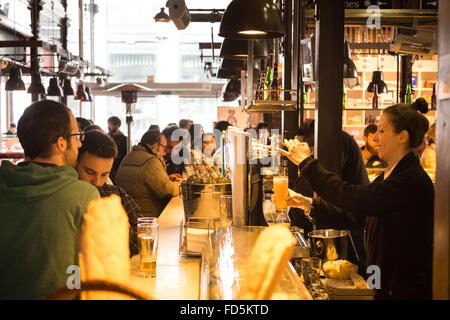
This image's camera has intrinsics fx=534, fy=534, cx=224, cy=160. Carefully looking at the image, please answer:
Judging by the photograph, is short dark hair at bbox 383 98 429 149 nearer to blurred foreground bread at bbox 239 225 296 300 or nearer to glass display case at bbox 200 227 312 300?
glass display case at bbox 200 227 312 300

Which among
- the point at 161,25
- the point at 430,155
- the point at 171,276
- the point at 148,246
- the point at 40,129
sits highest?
the point at 161,25

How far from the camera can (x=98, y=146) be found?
132 inches

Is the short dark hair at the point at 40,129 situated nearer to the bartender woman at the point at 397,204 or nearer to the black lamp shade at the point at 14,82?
the bartender woman at the point at 397,204

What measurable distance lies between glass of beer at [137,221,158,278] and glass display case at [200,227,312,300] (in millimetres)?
245

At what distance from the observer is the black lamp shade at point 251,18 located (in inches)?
122

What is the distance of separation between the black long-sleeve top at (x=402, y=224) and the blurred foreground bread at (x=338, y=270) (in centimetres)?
33

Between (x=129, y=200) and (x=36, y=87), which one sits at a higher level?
(x=36, y=87)

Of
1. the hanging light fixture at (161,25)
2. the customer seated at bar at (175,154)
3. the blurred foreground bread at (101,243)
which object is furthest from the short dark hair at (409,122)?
the hanging light fixture at (161,25)

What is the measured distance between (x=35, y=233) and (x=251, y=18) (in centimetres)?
186

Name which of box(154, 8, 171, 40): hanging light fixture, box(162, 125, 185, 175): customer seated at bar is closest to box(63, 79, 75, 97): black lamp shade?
box(162, 125, 185, 175): customer seated at bar

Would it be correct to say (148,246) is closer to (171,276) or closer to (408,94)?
(171,276)

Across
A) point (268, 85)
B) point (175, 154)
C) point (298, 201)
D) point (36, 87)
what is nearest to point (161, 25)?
point (175, 154)

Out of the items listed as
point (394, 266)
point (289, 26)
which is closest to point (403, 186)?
point (394, 266)

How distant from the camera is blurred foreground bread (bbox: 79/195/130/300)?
1208 mm
